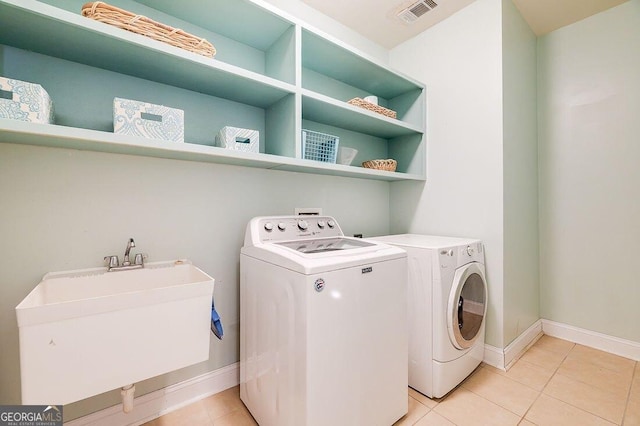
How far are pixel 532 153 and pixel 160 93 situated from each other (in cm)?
285

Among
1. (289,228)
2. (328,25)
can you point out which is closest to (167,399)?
(289,228)

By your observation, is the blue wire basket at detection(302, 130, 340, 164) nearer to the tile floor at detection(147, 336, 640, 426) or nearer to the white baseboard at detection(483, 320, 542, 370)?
the tile floor at detection(147, 336, 640, 426)

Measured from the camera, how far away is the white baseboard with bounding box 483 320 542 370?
1.87 m

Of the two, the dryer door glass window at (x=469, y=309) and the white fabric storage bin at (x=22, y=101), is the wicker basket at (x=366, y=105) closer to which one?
the dryer door glass window at (x=469, y=309)

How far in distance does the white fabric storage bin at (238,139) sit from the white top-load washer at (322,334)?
0.43m

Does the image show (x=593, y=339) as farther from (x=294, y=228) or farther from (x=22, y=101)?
(x=22, y=101)

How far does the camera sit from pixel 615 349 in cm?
203

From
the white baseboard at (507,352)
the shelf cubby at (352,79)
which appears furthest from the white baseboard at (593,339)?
the shelf cubby at (352,79)

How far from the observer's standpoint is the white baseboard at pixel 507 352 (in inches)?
73.8

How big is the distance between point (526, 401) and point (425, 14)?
9.05ft

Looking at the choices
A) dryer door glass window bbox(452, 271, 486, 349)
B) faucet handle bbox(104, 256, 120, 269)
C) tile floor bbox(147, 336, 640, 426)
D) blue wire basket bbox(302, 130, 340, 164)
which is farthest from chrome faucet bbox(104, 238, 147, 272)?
dryer door glass window bbox(452, 271, 486, 349)

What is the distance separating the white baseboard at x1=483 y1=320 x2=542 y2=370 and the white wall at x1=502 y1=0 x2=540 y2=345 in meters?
0.05

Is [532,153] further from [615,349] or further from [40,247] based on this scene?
[40,247]

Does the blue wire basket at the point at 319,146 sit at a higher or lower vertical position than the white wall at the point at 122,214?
higher
